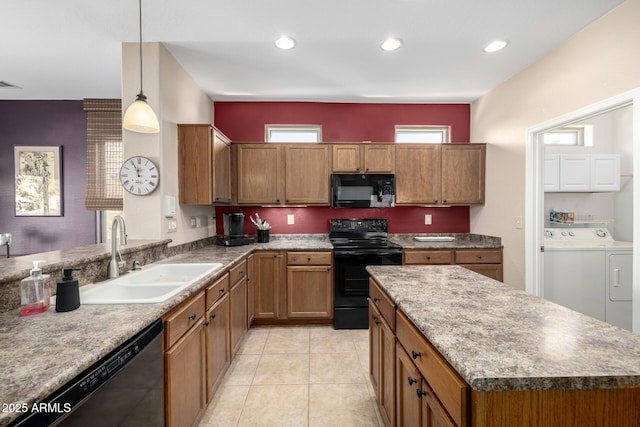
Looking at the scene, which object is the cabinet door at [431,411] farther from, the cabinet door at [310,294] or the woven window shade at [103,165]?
the woven window shade at [103,165]

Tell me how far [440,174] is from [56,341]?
3.68 metres

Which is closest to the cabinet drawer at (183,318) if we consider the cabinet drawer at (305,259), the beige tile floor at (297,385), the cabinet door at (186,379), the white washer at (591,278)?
the cabinet door at (186,379)

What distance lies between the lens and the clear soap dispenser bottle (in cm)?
113

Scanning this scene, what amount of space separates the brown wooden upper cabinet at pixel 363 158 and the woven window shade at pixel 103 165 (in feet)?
9.12

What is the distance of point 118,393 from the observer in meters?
0.94

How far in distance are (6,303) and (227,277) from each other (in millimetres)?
1192

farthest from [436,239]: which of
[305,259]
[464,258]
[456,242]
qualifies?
[305,259]

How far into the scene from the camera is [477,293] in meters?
1.35

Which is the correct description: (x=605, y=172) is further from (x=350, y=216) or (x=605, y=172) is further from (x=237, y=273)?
(x=237, y=273)

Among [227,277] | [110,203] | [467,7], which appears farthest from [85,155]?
[467,7]

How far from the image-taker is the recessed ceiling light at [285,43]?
2353mm

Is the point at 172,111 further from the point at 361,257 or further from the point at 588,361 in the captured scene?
the point at 588,361

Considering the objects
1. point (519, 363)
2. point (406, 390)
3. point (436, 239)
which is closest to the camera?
point (519, 363)

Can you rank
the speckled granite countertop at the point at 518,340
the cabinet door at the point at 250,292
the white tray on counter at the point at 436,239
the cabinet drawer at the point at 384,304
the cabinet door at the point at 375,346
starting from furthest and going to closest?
1. the white tray on counter at the point at 436,239
2. the cabinet door at the point at 250,292
3. the cabinet door at the point at 375,346
4. the cabinet drawer at the point at 384,304
5. the speckled granite countertop at the point at 518,340
